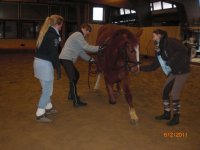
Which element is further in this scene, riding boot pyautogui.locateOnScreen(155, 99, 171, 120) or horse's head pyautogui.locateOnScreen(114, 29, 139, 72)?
riding boot pyautogui.locateOnScreen(155, 99, 171, 120)

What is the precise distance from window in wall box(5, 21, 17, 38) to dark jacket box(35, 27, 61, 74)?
749 inches

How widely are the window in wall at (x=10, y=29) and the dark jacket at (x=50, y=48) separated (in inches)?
749

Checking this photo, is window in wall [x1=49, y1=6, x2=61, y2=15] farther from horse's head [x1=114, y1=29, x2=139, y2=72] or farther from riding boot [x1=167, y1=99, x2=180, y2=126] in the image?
riding boot [x1=167, y1=99, x2=180, y2=126]

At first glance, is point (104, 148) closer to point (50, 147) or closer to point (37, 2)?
point (50, 147)

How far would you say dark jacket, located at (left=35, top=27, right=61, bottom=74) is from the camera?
14.7 feet

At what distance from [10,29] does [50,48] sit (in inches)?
763

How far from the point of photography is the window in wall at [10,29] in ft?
74.0

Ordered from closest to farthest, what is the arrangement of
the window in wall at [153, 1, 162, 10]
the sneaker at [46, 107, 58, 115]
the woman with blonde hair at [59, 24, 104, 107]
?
the sneaker at [46, 107, 58, 115] < the woman with blonde hair at [59, 24, 104, 107] < the window in wall at [153, 1, 162, 10]

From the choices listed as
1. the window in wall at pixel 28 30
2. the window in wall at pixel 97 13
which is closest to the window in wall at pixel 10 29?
the window in wall at pixel 28 30

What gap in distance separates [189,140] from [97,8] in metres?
24.0

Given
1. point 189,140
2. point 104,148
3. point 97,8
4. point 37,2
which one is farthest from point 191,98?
point 97,8

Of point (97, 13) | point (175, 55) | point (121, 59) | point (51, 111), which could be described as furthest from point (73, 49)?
point (97, 13)

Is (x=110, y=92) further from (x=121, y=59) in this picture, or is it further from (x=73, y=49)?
(x=73, y=49)
